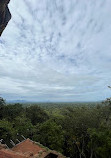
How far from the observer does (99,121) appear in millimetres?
17938

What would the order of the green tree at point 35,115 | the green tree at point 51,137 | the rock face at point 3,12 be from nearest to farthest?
the rock face at point 3,12, the green tree at point 51,137, the green tree at point 35,115

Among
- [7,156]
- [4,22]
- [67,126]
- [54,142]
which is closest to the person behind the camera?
[4,22]

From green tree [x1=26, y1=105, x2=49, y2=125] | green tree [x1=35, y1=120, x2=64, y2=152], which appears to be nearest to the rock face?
green tree [x1=35, y1=120, x2=64, y2=152]

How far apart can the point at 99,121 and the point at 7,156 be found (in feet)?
43.0

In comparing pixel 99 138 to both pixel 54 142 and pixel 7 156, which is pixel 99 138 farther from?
pixel 7 156

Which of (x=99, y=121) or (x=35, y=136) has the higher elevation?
(x=99, y=121)

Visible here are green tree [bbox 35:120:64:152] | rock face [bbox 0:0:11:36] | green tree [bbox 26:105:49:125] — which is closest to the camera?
rock face [bbox 0:0:11:36]

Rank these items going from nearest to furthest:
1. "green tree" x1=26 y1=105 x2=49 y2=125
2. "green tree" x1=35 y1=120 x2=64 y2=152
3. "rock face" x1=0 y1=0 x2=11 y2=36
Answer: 1. "rock face" x1=0 y1=0 x2=11 y2=36
2. "green tree" x1=35 y1=120 x2=64 y2=152
3. "green tree" x1=26 y1=105 x2=49 y2=125

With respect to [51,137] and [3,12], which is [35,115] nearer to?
[51,137]

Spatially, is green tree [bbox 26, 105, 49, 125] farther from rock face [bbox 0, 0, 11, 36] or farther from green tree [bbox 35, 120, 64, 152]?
rock face [bbox 0, 0, 11, 36]

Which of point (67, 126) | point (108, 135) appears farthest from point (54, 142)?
point (108, 135)

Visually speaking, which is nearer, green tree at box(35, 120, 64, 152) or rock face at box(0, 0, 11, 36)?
rock face at box(0, 0, 11, 36)

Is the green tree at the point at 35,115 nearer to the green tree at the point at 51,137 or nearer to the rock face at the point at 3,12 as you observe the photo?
the green tree at the point at 51,137

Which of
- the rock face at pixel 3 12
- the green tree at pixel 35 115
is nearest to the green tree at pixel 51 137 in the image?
the green tree at pixel 35 115
